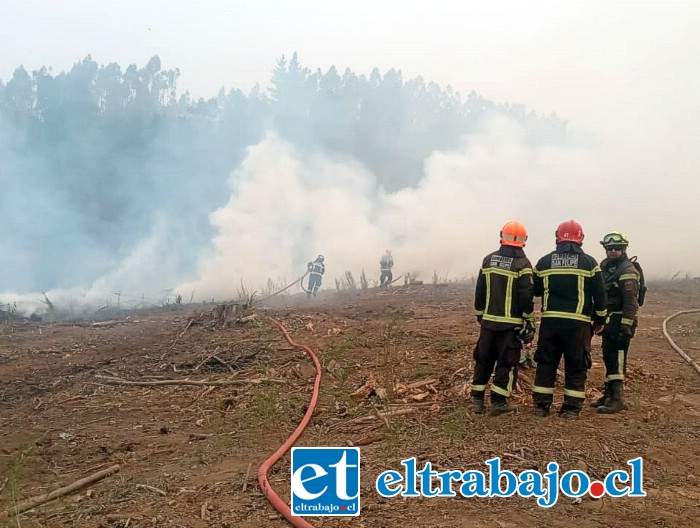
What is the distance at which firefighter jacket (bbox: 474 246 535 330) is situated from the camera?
4957 millimetres

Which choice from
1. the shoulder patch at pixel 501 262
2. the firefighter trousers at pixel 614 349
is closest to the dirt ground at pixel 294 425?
the firefighter trousers at pixel 614 349

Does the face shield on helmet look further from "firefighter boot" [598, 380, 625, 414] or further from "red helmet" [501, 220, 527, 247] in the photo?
"firefighter boot" [598, 380, 625, 414]

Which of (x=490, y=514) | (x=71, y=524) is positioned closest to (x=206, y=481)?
(x=71, y=524)

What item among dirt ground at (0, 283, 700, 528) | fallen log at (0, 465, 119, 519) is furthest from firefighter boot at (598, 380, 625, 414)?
fallen log at (0, 465, 119, 519)

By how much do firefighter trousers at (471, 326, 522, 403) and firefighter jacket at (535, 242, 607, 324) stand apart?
0.42m

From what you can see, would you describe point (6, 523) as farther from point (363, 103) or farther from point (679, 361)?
point (363, 103)

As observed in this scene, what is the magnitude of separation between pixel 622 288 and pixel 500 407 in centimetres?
167

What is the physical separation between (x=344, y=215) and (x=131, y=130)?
25044 mm

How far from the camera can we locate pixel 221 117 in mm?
40562

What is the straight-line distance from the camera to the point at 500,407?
4.95 m

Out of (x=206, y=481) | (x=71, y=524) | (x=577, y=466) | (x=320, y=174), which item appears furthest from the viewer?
(x=320, y=174)

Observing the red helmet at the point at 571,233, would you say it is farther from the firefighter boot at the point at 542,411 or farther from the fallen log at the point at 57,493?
the fallen log at the point at 57,493

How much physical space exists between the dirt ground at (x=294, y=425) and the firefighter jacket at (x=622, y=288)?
885 millimetres

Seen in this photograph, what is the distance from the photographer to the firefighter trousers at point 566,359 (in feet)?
15.8
